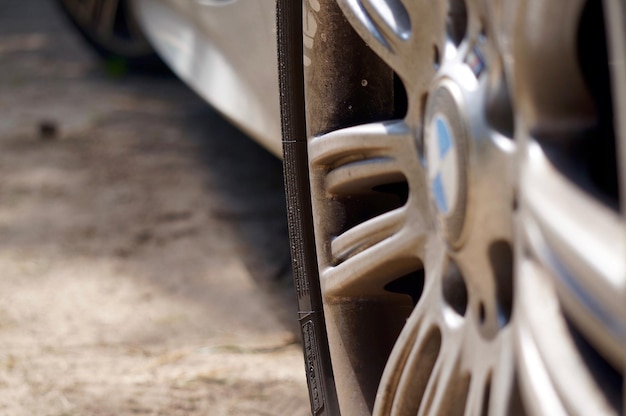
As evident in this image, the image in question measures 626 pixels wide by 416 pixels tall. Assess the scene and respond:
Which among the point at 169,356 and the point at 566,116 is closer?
the point at 566,116

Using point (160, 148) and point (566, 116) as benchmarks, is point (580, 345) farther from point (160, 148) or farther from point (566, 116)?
point (160, 148)

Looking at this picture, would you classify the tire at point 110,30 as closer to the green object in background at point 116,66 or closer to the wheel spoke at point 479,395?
the green object in background at point 116,66

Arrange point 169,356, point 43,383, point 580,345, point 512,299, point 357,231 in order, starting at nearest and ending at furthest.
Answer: point 580,345, point 512,299, point 357,231, point 43,383, point 169,356

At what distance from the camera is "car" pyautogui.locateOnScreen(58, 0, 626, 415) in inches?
29.0

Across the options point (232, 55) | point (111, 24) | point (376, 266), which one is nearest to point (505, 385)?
point (376, 266)

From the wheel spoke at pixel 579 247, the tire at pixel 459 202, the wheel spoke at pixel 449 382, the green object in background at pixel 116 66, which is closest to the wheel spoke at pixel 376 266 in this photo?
the tire at pixel 459 202

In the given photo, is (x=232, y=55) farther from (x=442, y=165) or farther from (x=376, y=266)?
(x=442, y=165)

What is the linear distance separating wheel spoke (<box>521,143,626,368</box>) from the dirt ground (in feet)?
3.00

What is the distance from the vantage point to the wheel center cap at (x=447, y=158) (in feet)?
2.95

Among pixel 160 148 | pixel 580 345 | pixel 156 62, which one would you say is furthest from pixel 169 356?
pixel 156 62

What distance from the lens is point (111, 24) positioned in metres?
3.99

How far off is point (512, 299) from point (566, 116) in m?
0.19

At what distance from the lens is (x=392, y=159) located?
110cm

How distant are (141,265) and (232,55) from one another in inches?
25.7
